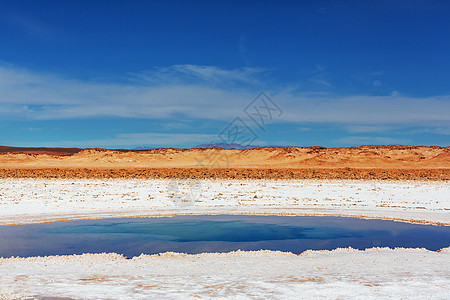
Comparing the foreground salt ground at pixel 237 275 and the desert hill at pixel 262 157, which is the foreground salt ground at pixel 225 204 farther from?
the desert hill at pixel 262 157

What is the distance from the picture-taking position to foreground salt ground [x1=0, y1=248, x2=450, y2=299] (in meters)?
7.18

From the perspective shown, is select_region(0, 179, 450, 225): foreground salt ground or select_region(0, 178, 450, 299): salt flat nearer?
select_region(0, 178, 450, 299): salt flat

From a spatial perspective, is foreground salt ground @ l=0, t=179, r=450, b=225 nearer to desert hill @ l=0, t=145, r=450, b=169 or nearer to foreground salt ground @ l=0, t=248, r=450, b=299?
foreground salt ground @ l=0, t=248, r=450, b=299

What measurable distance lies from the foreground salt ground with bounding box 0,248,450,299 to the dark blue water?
1.13 m

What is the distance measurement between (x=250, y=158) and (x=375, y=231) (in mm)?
78710

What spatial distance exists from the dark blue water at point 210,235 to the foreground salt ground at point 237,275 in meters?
1.13

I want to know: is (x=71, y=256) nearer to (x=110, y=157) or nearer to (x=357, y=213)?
(x=357, y=213)

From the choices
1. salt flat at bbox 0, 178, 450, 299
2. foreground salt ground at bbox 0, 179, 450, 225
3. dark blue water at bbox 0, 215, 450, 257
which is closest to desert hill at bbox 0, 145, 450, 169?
foreground salt ground at bbox 0, 179, 450, 225

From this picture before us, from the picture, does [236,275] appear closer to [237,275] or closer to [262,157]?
[237,275]

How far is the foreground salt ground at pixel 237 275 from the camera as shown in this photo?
7.18 m

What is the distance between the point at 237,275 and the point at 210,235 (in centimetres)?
490

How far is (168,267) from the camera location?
913 centimetres

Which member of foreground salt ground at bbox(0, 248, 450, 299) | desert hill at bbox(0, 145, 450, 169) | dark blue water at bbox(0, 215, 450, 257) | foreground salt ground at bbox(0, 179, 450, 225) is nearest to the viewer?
foreground salt ground at bbox(0, 248, 450, 299)

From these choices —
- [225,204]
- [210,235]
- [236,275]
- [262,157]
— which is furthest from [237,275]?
[262,157]
